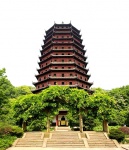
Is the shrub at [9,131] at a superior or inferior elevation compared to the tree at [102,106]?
inferior

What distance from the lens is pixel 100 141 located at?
1661 cm

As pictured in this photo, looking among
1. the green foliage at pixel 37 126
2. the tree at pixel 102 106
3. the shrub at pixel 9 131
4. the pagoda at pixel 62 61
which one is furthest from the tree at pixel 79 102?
the pagoda at pixel 62 61

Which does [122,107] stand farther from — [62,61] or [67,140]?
[67,140]

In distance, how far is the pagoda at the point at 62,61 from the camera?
1198 inches

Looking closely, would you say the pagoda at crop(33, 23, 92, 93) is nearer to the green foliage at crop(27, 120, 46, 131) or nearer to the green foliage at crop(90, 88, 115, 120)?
the green foliage at crop(27, 120, 46, 131)

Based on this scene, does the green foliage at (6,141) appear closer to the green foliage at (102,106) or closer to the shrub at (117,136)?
the green foliage at (102,106)

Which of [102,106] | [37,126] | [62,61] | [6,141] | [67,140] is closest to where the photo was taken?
[6,141]

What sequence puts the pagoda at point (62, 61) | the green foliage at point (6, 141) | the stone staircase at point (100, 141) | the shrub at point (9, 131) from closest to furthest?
1. the green foliage at point (6, 141)
2. the stone staircase at point (100, 141)
3. the shrub at point (9, 131)
4. the pagoda at point (62, 61)

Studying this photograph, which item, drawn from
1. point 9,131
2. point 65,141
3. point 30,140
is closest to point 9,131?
point 9,131

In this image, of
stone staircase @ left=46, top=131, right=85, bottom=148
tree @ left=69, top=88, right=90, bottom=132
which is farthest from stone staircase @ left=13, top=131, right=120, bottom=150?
tree @ left=69, top=88, right=90, bottom=132

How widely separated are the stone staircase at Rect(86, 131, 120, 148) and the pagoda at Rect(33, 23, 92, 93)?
38.7ft

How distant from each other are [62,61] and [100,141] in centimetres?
1828

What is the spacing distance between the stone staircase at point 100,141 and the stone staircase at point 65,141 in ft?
3.01

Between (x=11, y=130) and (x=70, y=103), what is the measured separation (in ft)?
23.0
